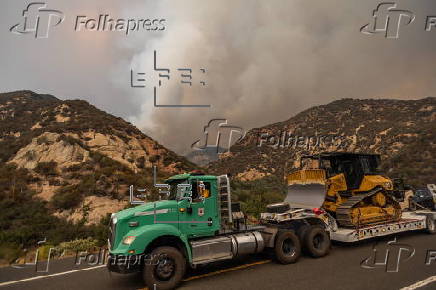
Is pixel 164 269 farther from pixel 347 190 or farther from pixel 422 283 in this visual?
pixel 347 190

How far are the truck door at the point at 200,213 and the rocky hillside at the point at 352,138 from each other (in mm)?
33157

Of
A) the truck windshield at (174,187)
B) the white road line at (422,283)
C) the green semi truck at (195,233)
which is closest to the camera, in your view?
the white road line at (422,283)

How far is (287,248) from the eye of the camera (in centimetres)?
844

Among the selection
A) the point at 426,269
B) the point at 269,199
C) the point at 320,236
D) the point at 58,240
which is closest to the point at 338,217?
the point at 320,236

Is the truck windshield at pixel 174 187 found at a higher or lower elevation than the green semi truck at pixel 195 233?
higher

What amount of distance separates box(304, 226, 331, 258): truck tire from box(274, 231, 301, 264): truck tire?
13.9 inches

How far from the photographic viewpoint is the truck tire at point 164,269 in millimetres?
6465

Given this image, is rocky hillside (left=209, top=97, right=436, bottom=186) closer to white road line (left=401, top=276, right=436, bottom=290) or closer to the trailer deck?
the trailer deck

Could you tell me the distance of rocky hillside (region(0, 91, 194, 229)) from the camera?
2105 cm

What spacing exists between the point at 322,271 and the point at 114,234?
5.41 m

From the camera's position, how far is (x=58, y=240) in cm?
→ 1347

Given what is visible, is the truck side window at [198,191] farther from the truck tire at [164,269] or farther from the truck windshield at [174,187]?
the truck tire at [164,269]

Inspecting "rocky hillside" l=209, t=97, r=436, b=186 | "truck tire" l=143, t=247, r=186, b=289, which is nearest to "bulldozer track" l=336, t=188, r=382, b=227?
"truck tire" l=143, t=247, r=186, b=289

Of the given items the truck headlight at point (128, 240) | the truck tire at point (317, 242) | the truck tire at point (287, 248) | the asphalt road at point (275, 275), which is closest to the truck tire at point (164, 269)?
the asphalt road at point (275, 275)
